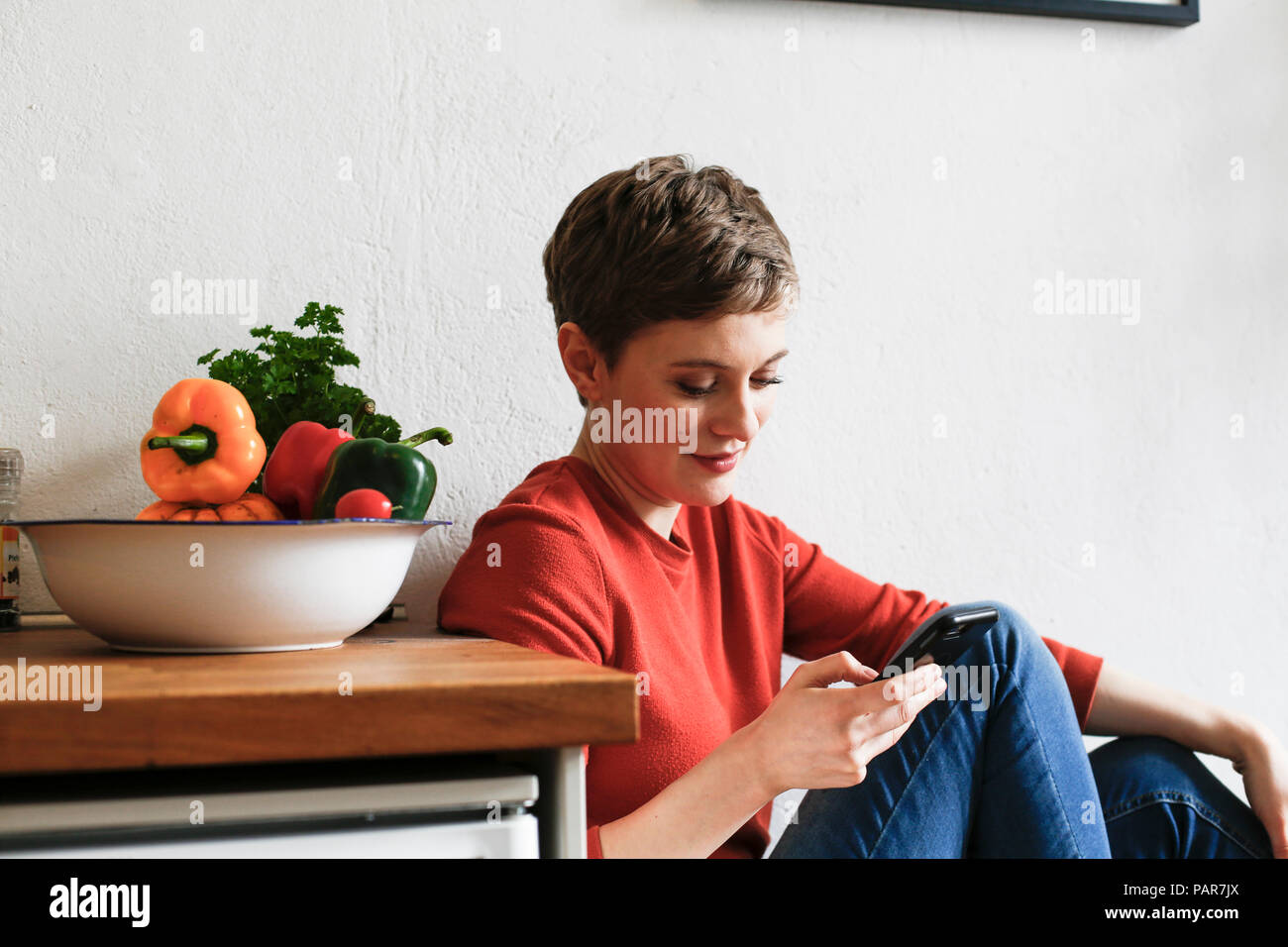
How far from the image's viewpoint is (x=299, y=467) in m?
0.94

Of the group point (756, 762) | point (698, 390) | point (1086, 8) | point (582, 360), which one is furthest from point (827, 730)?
point (1086, 8)

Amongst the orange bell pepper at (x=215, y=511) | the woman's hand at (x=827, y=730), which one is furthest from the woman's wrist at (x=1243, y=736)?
the orange bell pepper at (x=215, y=511)

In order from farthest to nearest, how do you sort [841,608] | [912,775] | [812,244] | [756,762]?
[812,244], [841,608], [912,775], [756,762]

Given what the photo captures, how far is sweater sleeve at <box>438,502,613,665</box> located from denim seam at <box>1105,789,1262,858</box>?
604 millimetres

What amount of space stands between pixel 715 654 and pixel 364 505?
1.40 ft

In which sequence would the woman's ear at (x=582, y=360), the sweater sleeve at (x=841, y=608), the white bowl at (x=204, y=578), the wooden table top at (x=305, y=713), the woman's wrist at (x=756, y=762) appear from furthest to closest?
the sweater sleeve at (x=841, y=608), the woman's ear at (x=582, y=360), the woman's wrist at (x=756, y=762), the white bowl at (x=204, y=578), the wooden table top at (x=305, y=713)

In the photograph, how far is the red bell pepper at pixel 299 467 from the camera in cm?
93

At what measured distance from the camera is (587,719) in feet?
2.02

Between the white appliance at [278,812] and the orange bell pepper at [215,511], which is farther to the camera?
the orange bell pepper at [215,511]

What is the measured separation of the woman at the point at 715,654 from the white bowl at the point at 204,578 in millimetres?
169

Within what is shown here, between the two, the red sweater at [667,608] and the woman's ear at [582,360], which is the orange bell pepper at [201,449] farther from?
the woman's ear at [582,360]

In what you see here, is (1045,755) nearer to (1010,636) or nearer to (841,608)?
(1010,636)

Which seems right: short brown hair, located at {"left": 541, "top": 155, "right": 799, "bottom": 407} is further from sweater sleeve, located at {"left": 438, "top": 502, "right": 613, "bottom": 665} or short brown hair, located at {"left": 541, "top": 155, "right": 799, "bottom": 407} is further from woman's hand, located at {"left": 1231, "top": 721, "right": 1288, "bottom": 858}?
woman's hand, located at {"left": 1231, "top": 721, "right": 1288, "bottom": 858}

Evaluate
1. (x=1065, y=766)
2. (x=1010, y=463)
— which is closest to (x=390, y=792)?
(x=1065, y=766)
